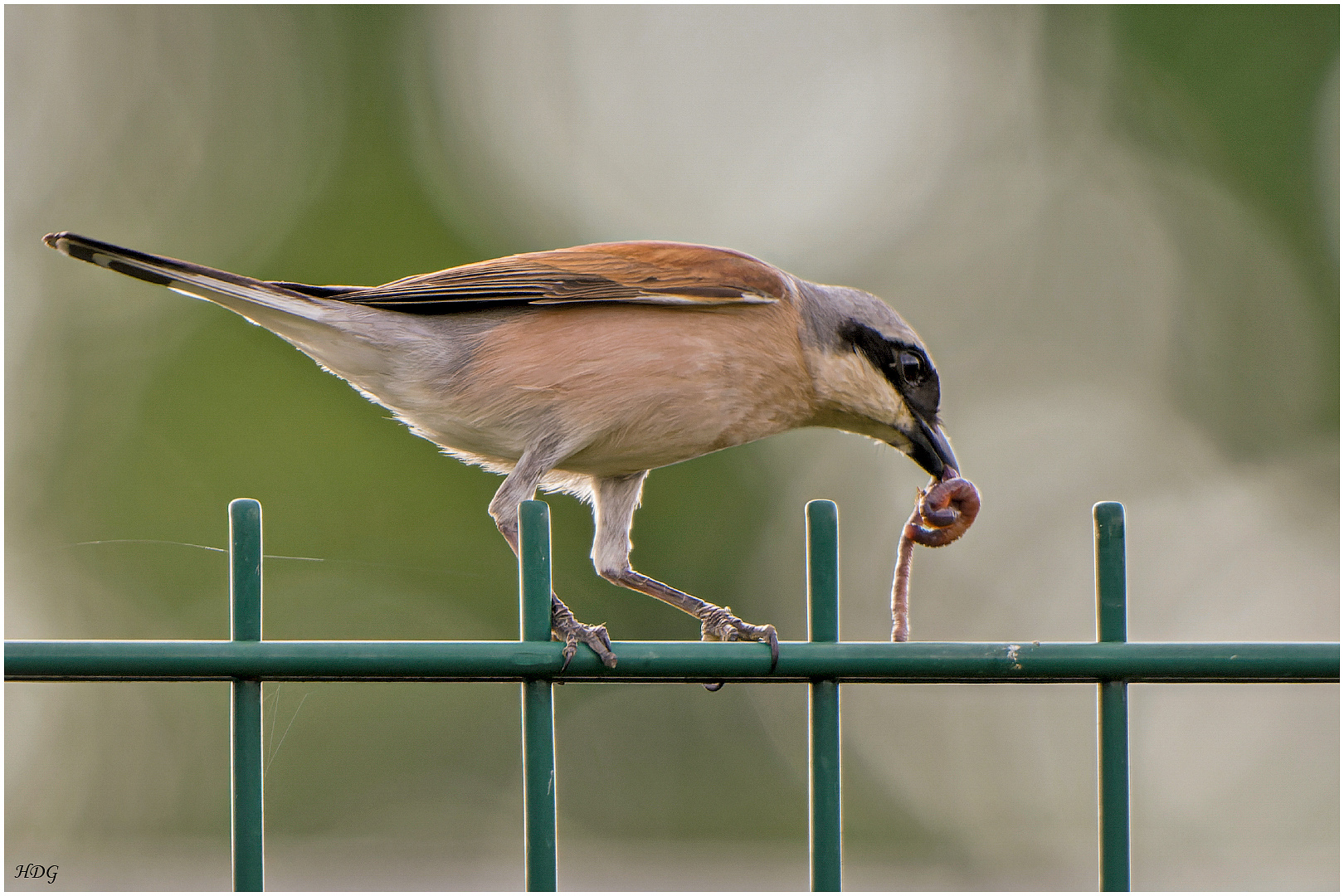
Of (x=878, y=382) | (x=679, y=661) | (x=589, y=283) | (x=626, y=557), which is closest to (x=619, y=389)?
(x=589, y=283)

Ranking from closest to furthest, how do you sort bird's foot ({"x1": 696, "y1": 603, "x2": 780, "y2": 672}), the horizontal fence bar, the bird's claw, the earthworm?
the horizontal fence bar, the bird's claw, the earthworm, bird's foot ({"x1": 696, "y1": 603, "x2": 780, "y2": 672})

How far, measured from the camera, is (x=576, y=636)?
90.0 inches

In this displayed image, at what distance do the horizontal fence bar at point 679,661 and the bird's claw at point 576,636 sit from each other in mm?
17

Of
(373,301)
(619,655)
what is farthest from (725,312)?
(619,655)

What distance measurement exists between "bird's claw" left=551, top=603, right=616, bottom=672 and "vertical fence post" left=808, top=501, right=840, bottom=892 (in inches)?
14.2

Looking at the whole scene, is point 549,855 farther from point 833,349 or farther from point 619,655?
point 833,349

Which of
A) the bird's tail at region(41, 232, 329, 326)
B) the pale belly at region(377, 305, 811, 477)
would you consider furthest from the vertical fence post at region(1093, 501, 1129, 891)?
the bird's tail at region(41, 232, 329, 326)

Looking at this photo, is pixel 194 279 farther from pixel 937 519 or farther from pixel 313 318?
pixel 937 519

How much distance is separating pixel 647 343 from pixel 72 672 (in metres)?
1.76

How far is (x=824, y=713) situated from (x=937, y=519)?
0.91 metres

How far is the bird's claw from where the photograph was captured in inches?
77.7

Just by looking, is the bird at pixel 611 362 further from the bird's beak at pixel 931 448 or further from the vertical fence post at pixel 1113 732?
the vertical fence post at pixel 1113 732

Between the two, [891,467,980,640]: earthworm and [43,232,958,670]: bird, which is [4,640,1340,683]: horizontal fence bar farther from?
[43,232,958,670]: bird

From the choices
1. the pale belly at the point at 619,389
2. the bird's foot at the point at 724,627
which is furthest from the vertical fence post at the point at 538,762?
the pale belly at the point at 619,389
